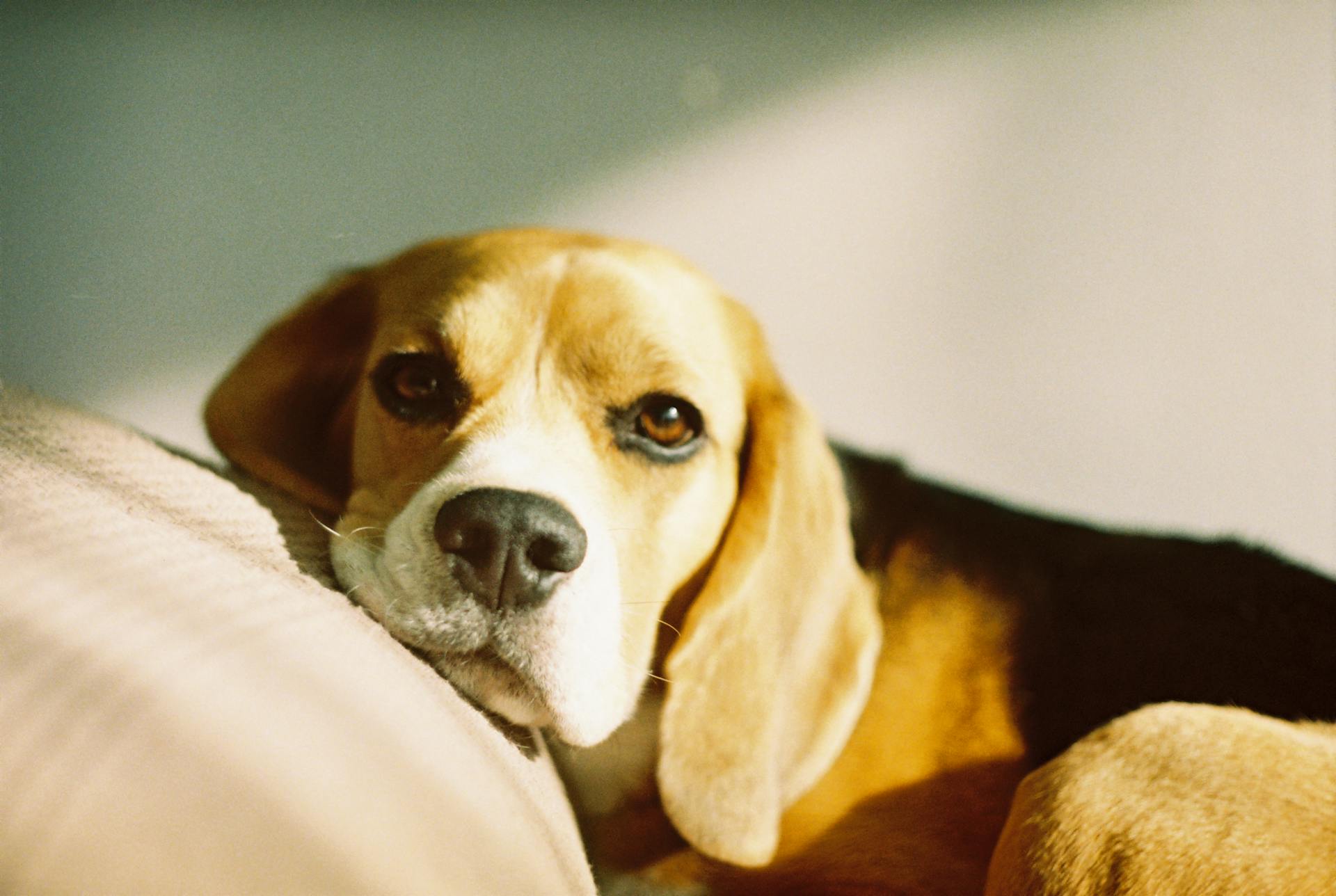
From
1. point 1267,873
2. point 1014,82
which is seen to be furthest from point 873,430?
point 1267,873

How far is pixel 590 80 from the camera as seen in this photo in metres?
2.59

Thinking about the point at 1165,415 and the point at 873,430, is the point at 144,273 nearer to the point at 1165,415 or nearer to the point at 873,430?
the point at 873,430

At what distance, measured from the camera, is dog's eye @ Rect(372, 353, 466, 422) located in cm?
139

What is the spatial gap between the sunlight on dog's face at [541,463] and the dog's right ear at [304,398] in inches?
3.3

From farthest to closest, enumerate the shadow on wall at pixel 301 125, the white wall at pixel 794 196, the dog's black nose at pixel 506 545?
1. the shadow on wall at pixel 301 125
2. the white wall at pixel 794 196
3. the dog's black nose at pixel 506 545

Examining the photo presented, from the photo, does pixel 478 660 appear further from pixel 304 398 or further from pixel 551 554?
pixel 304 398

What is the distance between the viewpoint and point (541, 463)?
124cm

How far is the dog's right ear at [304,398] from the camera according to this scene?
4.72 ft

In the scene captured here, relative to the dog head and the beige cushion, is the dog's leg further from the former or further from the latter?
the beige cushion

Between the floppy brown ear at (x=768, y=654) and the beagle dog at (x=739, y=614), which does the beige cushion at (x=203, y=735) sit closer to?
the beagle dog at (x=739, y=614)

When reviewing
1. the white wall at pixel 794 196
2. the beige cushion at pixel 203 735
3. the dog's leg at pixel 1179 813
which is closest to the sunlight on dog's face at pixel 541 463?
the beige cushion at pixel 203 735

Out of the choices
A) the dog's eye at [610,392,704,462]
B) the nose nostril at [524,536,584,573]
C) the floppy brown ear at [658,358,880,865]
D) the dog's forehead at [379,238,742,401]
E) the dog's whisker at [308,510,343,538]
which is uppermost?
the dog's forehead at [379,238,742,401]

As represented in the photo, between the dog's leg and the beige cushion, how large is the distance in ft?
2.46

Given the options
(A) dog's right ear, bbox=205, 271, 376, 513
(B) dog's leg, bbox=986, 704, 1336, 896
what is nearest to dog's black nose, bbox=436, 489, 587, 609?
(A) dog's right ear, bbox=205, 271, 376, 513
